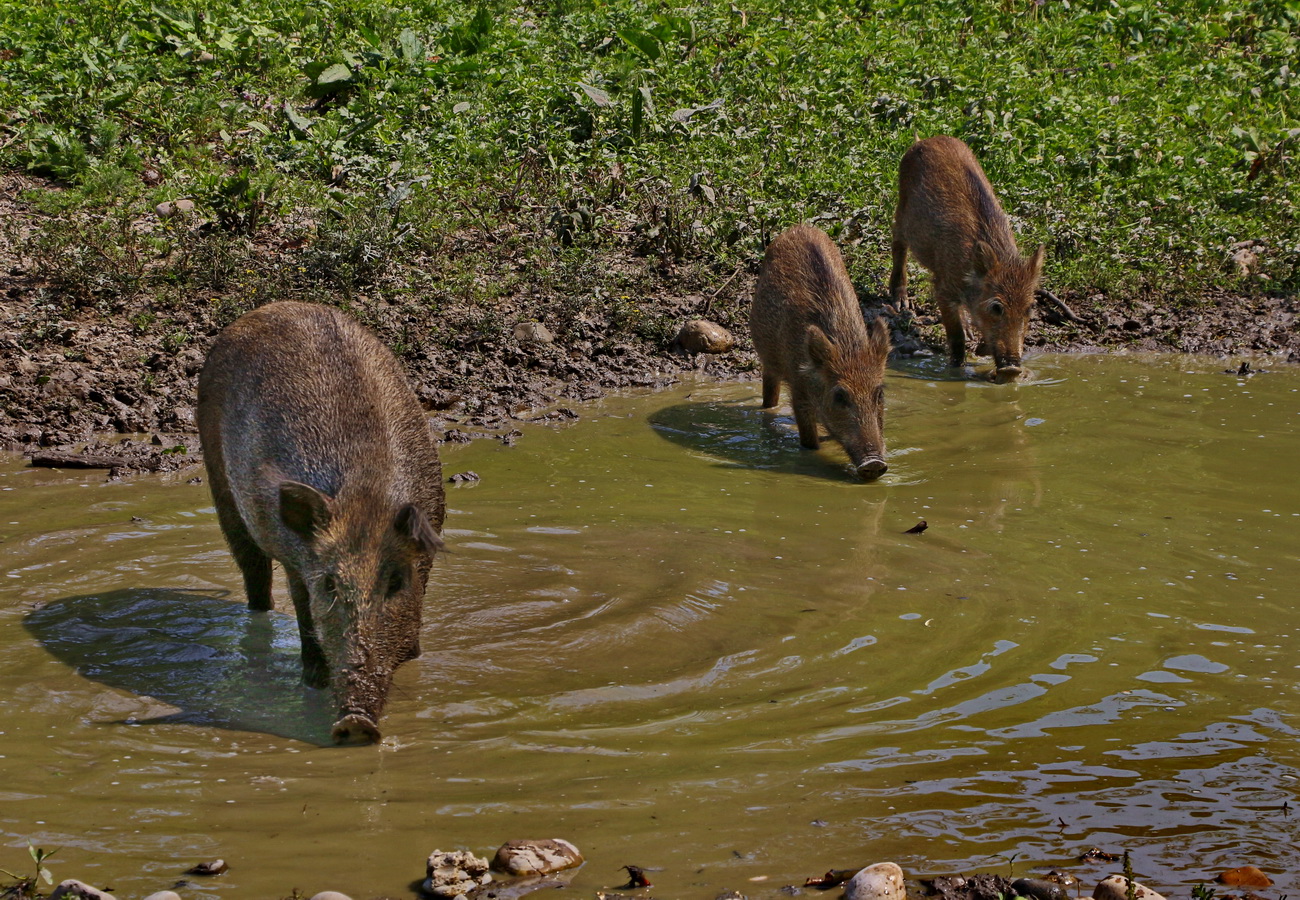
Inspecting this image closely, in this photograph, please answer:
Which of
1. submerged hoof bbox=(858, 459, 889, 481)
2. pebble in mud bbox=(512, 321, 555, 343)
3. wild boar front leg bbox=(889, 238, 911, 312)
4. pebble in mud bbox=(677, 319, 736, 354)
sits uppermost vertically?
wild boar front leg bbox=(889, 238, 911, 312)

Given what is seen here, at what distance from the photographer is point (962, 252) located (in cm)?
1143

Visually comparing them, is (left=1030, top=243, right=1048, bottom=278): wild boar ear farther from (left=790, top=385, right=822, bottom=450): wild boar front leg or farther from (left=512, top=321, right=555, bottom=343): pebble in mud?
(left=512, top=321, right=555, bottom=343): pebble in mud

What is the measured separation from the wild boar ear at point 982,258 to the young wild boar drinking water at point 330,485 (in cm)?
681

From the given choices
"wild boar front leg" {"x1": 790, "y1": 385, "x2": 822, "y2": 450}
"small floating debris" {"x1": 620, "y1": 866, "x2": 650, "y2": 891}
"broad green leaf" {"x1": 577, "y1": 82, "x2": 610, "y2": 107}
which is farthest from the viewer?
"broad green leaf" {"x1": 577, "y1": 82, "x2": 610, "y2": 107}

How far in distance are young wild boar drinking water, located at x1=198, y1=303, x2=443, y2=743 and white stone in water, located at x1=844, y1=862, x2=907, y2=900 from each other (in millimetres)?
1849

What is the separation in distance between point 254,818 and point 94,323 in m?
6.45

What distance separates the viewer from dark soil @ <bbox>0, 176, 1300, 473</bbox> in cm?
841

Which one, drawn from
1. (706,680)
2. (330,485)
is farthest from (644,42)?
(706,680)

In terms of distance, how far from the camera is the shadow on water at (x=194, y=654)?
4.73 m

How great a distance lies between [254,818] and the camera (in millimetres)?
3783

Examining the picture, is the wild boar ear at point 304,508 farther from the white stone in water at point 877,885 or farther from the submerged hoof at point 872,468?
the submerged hoof at point 872,468

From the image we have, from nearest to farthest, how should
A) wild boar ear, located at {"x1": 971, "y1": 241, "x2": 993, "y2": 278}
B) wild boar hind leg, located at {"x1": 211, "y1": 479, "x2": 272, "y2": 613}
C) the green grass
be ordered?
wild boar hind leg, located at {"x1": 211, "y1": 479, "x2": 272, "y2": 613}, the green grass, wild boar ear, located at {"x1": 971, "y1": 241, "x2": 993, "y2": 278}

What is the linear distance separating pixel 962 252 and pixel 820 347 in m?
3.08

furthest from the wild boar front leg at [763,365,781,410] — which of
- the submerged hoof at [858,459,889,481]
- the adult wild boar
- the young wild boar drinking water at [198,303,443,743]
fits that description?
the young wild boar drinking water at [198,303,443,743]
